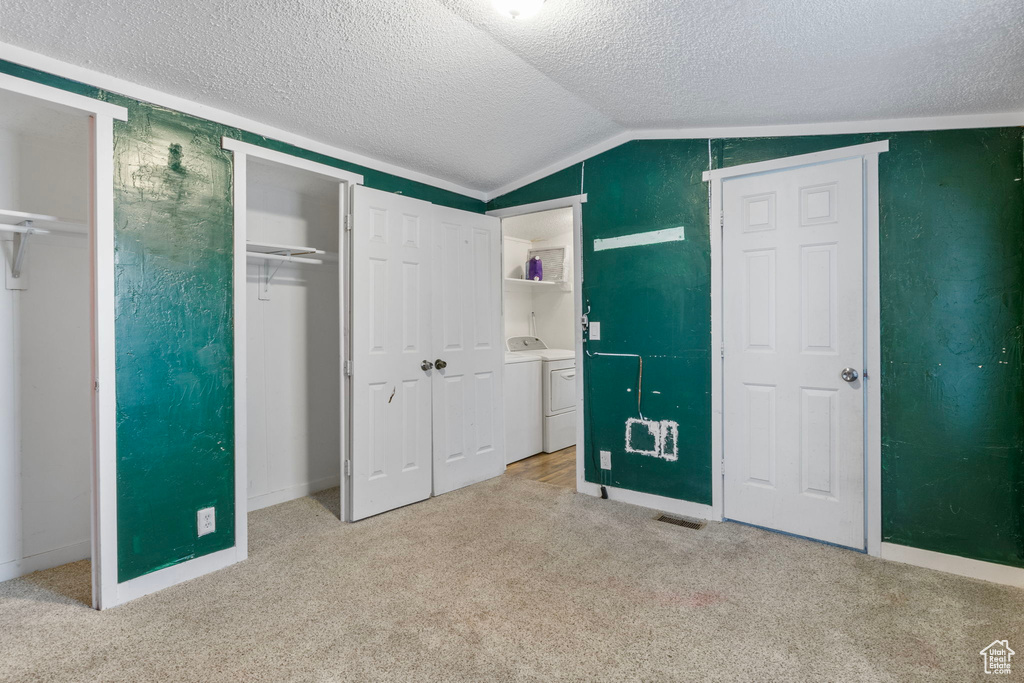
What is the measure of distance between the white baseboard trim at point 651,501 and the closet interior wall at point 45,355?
275 centimetres

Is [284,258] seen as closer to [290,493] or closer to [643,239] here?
[290,493]

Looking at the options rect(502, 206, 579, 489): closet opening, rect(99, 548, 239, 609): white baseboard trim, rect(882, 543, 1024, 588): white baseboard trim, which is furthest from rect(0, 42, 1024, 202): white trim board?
rect(99, 548, 239, 609): white baseboard trim

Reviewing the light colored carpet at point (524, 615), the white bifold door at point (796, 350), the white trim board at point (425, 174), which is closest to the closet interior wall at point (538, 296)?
the white trim board at point (425, 174)

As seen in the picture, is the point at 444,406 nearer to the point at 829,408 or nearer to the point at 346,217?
the point at 346,217

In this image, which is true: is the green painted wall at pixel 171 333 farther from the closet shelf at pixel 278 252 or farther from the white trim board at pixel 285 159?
the closet shelf at pixel 278 252

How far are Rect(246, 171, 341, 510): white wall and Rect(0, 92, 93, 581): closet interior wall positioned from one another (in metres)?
0.89

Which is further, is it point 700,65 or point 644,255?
point 644,255

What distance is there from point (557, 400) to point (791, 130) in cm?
276

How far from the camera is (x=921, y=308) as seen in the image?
2.53 m

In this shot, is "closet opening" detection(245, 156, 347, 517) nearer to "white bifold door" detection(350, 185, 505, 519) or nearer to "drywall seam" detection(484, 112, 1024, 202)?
"white bifold door" detection(350, 185, 505, 519)

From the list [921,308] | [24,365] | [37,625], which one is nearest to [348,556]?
[37,625]

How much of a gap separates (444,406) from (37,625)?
7.19 feet

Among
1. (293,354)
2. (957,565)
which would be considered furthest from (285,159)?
(957,565)

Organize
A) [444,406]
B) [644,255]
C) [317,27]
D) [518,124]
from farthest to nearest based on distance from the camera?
[444,406], [644,255], [518,124], [317,27]
